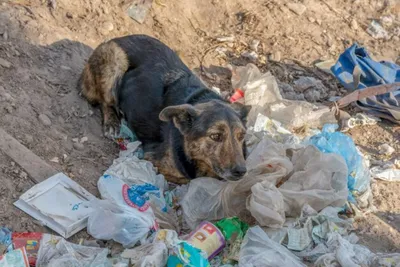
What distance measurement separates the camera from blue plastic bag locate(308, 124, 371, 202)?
16.5 ft

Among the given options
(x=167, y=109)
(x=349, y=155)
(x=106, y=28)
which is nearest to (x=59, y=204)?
(x=167, y=109)

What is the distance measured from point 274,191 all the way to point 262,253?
0.55 meters

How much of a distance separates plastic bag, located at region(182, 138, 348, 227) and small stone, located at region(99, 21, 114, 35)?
8.02 feet

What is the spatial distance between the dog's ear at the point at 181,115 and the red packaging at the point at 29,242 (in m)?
1.33

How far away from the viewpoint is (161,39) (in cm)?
675

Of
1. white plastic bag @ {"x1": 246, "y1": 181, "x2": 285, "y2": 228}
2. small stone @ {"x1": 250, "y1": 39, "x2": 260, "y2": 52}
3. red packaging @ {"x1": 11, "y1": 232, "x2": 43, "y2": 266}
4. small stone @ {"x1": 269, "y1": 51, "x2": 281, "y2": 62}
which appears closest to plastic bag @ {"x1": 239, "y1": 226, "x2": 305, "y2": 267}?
white plastic bag @ {"x1": 246, "y1": 181, "x2": 285, "y2": 228}

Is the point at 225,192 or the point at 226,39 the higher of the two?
the point at 226,39

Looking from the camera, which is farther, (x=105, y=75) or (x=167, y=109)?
(x=105, y=75)

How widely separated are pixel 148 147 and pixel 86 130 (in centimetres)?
60

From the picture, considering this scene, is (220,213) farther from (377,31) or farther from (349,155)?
(377,31)

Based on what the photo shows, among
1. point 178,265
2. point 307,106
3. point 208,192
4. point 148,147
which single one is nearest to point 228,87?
point 307,106

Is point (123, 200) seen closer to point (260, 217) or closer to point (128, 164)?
point (128, 164)

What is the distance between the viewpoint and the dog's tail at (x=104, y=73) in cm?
556

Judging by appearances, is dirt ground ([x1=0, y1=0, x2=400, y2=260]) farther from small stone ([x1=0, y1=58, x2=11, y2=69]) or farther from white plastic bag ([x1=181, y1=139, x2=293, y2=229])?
white plastic bag ([x1=181, y1=139, x2=293, y2=229])
